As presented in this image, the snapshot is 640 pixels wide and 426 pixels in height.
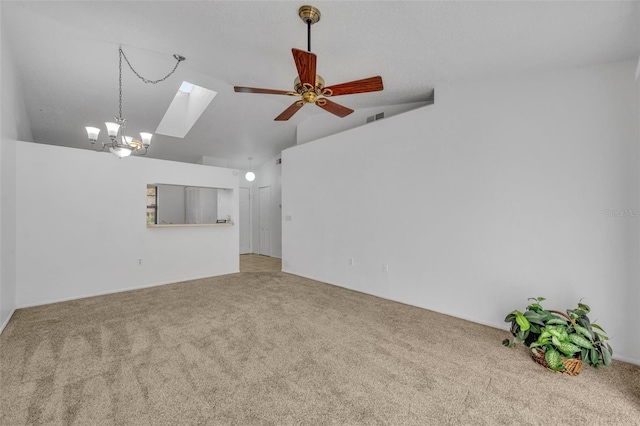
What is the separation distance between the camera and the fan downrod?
2.37 m

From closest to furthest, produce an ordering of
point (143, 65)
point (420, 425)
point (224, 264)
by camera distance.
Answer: point (420, 425) < point (143, 65) < point (224, 264)

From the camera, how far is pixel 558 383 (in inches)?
81.3

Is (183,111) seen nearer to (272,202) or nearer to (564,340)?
(272,202)

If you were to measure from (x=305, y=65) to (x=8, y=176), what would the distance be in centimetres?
375

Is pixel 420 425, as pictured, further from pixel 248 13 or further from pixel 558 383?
pixel 248 13

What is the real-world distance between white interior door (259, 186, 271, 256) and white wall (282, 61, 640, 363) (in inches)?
159

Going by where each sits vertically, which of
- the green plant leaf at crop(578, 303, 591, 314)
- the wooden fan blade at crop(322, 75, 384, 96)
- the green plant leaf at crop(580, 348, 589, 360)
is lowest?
the green plant leaf at crop(580, 348, 589, 360)

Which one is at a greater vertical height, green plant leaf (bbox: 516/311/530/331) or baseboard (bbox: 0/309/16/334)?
green plant leaf (bbox: 516/311/530/331)

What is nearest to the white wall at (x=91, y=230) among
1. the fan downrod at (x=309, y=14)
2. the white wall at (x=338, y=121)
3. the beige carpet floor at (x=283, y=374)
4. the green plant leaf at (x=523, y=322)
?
the beige carpet floor at (x=283, y=374)

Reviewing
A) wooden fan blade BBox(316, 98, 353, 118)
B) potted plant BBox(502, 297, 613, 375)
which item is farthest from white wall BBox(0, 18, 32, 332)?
potted plant BBox(502, 297, 613, 375)

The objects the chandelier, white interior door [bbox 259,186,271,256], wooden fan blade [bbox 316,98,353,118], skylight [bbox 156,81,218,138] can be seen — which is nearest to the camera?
wooden fan blade [bbox 316,98,353,118]

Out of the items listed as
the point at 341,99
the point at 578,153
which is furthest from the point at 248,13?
the point at 578,153

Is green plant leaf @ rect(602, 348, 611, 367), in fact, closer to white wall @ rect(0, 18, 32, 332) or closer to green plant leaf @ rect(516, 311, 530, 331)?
green plant leaf @ rect(516, 311, 530, 331)

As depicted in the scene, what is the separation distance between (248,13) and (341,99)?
81.5 inches
